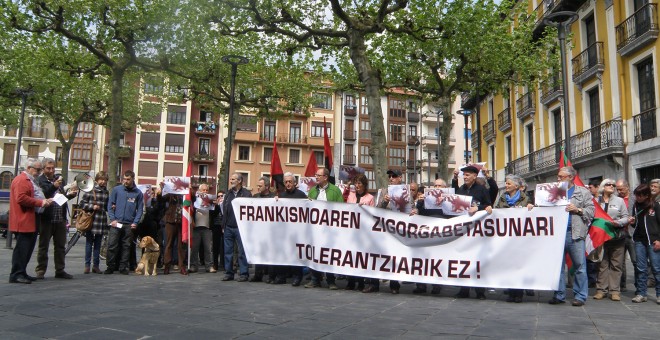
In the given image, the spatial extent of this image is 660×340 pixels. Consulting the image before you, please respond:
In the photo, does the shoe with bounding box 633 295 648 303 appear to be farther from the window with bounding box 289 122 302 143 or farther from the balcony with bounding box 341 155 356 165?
the balcony with bounding box 341 155 356 165

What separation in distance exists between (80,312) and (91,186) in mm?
5325

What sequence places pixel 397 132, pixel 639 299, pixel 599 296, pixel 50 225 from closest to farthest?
pixel 639 299
pixel 599 296
pixel 50 225
pixel 397 132

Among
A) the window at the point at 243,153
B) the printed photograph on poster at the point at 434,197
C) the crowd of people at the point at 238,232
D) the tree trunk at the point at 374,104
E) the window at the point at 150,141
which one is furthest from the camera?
the window at the point at 243,153

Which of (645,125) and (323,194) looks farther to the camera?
(645,125)

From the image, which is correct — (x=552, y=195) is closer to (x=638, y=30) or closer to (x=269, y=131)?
(x=638, y=30)

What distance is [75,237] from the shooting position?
11727 millimetres

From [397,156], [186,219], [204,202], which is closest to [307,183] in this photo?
[204,202]

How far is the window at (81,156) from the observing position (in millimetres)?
55344

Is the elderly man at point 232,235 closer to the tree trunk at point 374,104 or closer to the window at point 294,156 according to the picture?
the tree trunk at point 374,104

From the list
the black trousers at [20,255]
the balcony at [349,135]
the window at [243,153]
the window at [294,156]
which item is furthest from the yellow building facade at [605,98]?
the balcony at [349,135]

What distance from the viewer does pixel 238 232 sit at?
966 centimetres

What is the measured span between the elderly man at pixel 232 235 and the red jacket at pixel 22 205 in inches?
120

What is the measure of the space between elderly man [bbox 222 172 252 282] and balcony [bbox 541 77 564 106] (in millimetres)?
20014

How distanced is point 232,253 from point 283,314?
385 cm
